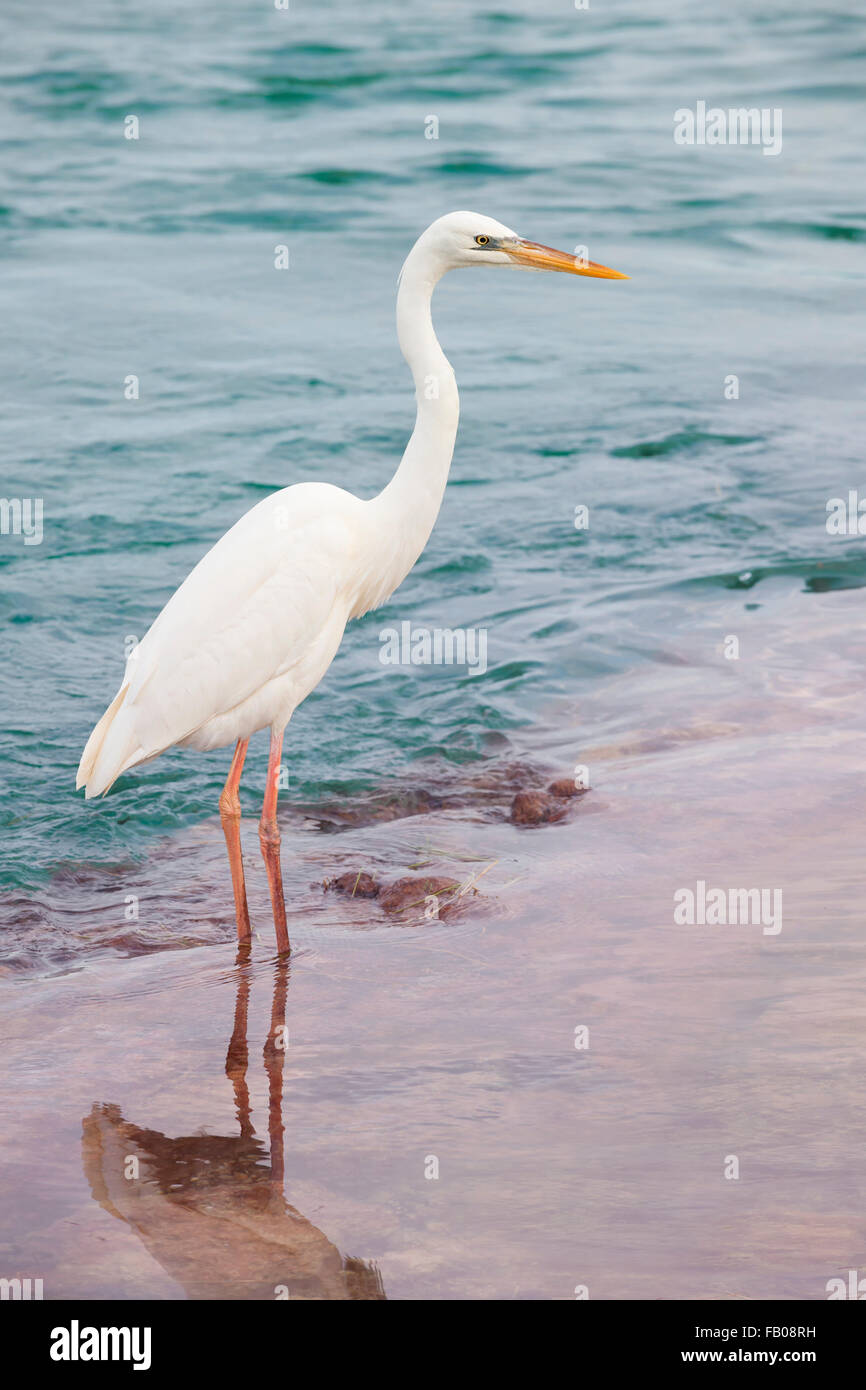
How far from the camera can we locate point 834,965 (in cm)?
476

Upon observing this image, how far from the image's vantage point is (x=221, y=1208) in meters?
3.78

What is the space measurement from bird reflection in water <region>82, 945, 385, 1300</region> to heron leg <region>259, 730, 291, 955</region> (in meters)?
0.90

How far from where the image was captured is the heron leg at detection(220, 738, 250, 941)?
530 cm

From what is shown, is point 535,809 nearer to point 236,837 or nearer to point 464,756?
point 464,756

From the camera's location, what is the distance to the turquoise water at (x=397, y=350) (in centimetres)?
797

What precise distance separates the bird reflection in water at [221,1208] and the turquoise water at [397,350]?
7.19ft

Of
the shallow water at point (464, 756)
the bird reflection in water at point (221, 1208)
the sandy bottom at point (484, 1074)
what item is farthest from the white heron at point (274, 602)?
the bird reflection in water at point (221, 1208)

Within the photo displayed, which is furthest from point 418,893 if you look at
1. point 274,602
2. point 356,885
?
point 274,602

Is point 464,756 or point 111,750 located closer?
point 111,750

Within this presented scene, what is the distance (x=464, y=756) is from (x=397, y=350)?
6.47m

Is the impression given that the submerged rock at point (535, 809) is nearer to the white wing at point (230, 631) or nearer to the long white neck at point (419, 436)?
the long white neck at point (419, 436)

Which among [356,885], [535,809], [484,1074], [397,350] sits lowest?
[484,1074]

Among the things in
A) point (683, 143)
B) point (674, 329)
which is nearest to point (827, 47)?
point (683, 143)

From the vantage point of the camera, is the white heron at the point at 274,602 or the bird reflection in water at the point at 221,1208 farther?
the white heron at the point at 274,602
